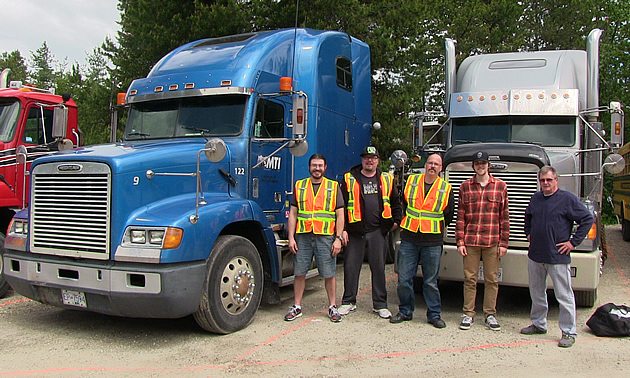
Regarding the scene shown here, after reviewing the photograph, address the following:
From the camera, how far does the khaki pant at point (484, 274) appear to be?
6051 mm

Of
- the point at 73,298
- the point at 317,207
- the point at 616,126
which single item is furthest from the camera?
the point at 616,126

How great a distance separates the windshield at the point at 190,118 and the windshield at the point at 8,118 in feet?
6.95

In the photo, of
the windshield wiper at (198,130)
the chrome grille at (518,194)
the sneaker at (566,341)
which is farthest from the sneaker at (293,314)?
the sneaker at (566,341)

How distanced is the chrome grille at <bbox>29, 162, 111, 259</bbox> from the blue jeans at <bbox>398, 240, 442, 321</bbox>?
3288 millimetres

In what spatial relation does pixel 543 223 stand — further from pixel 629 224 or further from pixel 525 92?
pixel 629 224

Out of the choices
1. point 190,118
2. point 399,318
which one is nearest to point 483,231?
point 399,318

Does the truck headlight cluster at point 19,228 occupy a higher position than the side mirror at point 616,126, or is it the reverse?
the side mirror at point 616,126

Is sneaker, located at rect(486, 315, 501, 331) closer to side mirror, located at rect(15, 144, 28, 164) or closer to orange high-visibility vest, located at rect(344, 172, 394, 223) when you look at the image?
orange high-visibility vest, located at rect(344, 172, 394, 223)

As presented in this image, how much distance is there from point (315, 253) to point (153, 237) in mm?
2058

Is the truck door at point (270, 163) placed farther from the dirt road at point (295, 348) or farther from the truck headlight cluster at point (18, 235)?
the truck headlight cluster at point (18, 235)

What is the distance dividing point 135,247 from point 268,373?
Result: 1712mm

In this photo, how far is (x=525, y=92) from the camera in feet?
27.0

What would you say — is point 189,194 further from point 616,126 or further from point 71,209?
point 616,126

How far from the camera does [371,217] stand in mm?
6531
